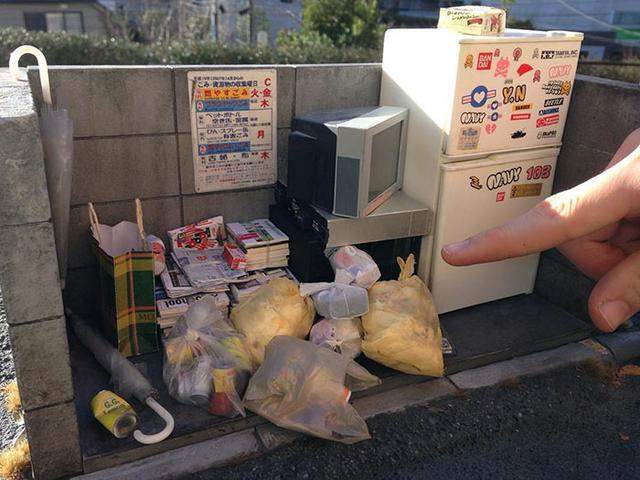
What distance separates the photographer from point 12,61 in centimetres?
254

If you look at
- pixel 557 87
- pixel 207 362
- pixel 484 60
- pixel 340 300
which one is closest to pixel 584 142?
pixel 557 87

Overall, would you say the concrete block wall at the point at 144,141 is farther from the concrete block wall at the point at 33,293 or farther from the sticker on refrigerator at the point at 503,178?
the sticker on refrigerator at the point at 503,178

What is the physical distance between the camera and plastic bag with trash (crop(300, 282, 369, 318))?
304 cm

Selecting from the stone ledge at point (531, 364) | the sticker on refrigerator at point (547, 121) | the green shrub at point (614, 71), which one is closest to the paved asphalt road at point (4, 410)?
the stone ledge at point (531, 364)

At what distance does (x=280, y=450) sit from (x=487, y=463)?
39.5 inches

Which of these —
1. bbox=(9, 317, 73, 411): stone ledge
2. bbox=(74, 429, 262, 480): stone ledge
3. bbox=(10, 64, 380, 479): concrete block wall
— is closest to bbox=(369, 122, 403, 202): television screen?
bbox=(10, 64, 380, 479): concrete block wall

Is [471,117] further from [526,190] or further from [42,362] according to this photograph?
[42,362]

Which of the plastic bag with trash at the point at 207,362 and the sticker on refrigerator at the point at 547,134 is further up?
the sticker on refrigerator at the point at 547,134

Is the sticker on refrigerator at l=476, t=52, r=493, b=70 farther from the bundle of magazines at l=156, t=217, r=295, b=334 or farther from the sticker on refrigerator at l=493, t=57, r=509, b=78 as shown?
the bundle of magazines at l=156, t=217, r=295, b=334

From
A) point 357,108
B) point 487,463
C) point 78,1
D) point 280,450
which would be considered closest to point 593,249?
point 487,463

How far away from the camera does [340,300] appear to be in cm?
304

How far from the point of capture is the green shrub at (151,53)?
772 cm

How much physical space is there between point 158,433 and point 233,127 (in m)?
1.86

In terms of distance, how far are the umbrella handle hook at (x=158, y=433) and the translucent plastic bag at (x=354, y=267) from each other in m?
1.16
